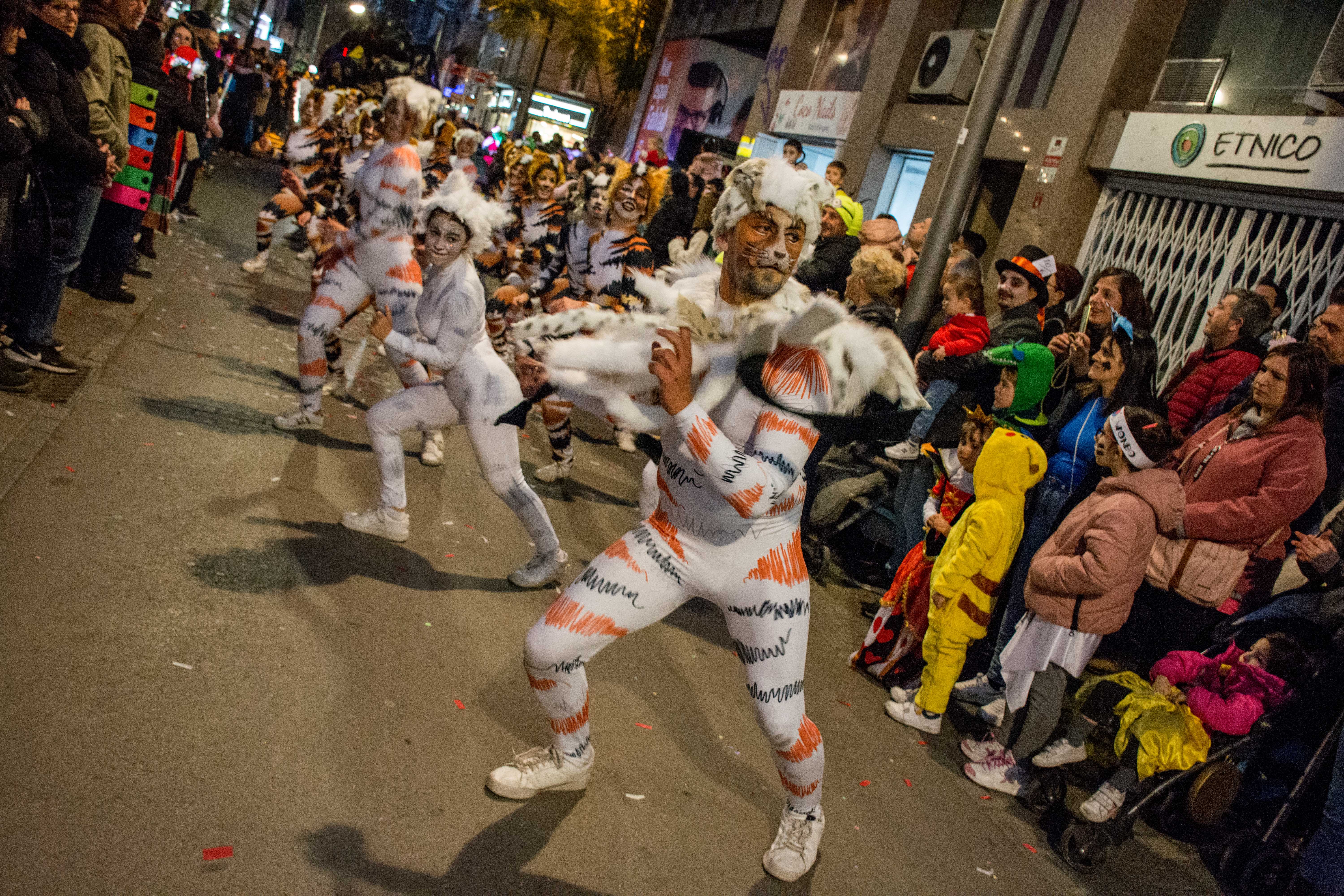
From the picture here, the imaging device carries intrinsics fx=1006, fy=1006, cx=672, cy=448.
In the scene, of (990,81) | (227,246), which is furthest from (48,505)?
(227,246)

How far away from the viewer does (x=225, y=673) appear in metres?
3.74

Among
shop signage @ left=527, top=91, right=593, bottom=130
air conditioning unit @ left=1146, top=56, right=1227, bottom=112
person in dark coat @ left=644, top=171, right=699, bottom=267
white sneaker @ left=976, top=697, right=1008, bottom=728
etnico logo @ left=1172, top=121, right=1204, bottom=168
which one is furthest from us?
shop signage @ left=527, top=91, right=593, bottom=130

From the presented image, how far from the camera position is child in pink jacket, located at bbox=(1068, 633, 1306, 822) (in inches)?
181

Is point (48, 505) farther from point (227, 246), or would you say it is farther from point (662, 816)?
point (227, 246)

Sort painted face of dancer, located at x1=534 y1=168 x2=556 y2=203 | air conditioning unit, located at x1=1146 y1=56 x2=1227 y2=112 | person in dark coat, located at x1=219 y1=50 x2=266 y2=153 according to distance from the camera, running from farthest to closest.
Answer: person in dark coat, located at x1=219 y1=50 x2=266 y2=153
painted face of dancer, located at x1=534 y1=168 x2=556 y2=203
air conditioning unit, located at x1=1146 y1=56 x2=1227 y2=112

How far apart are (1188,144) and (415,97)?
682 centimetres

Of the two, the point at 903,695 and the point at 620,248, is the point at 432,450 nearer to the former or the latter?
the point at 620,248

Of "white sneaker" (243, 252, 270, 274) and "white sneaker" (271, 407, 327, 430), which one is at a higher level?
"white sneaker" (243, 252, 270, 274)

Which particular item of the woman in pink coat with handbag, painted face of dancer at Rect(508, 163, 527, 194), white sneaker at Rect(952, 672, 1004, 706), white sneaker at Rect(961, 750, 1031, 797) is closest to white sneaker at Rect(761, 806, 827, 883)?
white sneaker at Rect(961, 750, 1031, 797)

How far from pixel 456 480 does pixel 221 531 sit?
80.2 inches

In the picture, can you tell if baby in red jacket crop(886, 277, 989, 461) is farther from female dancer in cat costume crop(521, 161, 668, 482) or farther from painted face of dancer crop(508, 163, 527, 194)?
painted face of dancer crop(508, 163, 527, 194)

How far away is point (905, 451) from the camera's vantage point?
7.12 meters

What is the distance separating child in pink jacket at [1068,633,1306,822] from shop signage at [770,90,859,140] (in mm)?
13267

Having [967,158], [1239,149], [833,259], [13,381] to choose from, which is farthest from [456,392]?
[1239,149]
